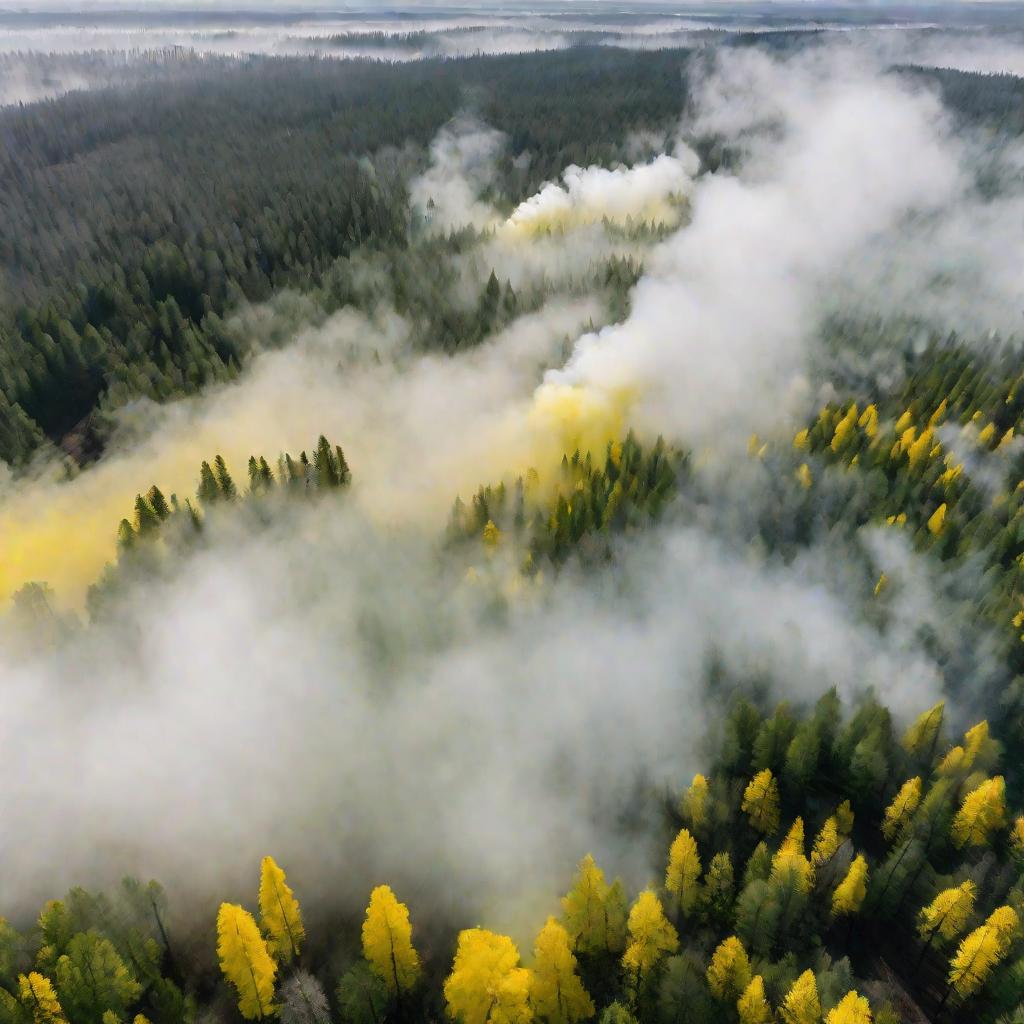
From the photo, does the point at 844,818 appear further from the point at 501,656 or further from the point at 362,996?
the point at 362,996

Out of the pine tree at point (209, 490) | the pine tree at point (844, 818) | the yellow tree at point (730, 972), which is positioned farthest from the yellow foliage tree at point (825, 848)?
the pine tree at point (209, 490)

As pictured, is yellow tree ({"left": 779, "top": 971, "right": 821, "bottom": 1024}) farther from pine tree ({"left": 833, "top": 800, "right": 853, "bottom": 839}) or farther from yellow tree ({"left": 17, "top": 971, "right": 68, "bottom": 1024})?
yellow tree ({"left": 17, "top": 971, "right": 68, "bottom": 1024})

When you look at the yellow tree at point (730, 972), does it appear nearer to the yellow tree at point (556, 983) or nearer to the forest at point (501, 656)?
the forest at point (501, 656)

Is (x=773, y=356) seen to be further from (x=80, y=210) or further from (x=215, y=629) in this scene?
(x=80, y=210)

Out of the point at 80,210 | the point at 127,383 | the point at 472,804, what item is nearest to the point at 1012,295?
the point at 472,804

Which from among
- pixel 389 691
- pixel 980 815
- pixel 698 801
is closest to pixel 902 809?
pixel 980 815
